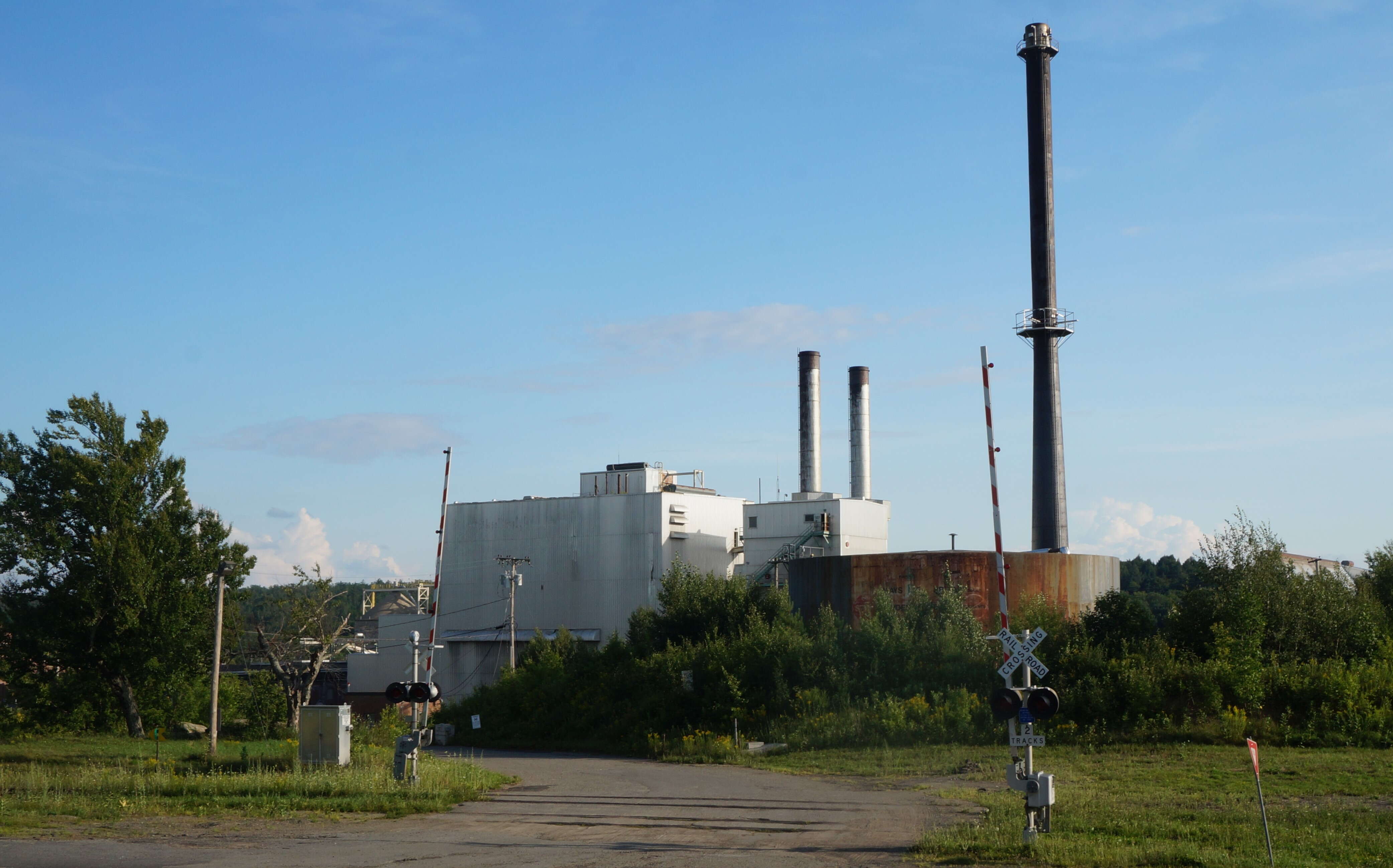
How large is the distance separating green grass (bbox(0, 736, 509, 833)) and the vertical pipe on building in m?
30.0

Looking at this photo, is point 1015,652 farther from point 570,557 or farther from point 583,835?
point 570,557

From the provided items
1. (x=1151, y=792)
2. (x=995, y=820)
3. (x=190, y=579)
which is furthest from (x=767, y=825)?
(x=190, y=579)

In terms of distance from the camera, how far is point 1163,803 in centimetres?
1830

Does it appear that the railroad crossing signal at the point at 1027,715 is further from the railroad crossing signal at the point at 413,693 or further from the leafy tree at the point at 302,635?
the leafy tree at the point at 302,635

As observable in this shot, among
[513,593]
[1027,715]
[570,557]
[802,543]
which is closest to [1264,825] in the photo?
[1027,715]

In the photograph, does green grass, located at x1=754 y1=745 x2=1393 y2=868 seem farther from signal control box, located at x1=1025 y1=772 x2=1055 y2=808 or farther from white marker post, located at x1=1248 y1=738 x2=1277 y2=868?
signal control box, located at x1=1025 y1=772 x2=1055 y2=808

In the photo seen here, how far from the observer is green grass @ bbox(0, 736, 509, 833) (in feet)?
57.9

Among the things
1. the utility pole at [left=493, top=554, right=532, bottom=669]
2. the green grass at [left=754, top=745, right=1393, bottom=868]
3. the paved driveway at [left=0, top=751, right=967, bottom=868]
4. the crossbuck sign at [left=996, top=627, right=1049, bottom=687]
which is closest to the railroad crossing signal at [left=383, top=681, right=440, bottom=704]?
the paved driveway at [left=0, top=751, right=967, bottom=868]

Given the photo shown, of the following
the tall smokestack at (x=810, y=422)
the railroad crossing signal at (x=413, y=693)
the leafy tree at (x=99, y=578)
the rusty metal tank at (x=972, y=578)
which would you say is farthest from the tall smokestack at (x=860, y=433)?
the railroad crossing signal at (x=413, y=693)

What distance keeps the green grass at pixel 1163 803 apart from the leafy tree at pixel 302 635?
20.7 meters

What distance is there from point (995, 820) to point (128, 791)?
14.5 m

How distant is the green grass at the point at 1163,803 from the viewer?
13516 millimetres

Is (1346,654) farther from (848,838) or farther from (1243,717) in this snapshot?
(848,838)

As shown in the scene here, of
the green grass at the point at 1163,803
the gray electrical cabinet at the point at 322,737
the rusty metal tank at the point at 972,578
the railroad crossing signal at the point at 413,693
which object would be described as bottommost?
the green grass at the point at 1163,803
